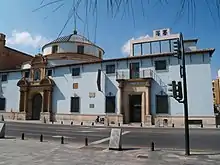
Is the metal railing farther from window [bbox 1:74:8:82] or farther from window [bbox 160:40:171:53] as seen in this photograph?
window [bbox 1:74:8:82]

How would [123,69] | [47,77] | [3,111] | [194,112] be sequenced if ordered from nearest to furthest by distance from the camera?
[194,112] < [123,69] < [47,77] < [3,111]

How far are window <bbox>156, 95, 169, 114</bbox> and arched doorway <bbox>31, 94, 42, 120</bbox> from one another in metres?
20.7

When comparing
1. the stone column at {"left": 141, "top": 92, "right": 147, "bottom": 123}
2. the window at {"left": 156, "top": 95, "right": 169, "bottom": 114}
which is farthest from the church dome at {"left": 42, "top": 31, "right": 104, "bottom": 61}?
the window at {"left": 156, "top": 95, "right": 169, "bottom": 114}

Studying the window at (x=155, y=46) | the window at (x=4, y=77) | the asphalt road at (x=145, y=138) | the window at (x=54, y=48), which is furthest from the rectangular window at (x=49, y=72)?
the window at (x=155, y=46)

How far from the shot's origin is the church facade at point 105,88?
26.5 m

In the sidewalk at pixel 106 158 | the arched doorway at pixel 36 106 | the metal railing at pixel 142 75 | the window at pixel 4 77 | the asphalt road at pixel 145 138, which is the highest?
the window at pixel 4 77

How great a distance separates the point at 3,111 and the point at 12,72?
7.22 metres

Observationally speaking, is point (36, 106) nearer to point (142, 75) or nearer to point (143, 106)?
point (143, 106)

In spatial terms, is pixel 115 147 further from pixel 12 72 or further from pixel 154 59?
pixel 12 72

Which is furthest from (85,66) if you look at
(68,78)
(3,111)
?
(3,111)

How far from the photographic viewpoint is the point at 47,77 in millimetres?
35469

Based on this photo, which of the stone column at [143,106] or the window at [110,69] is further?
the window at [110,69]

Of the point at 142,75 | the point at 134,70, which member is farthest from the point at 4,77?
the point at 142,75

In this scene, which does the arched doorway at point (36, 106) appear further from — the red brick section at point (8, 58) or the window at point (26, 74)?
the red brick section at point (8, 58)
